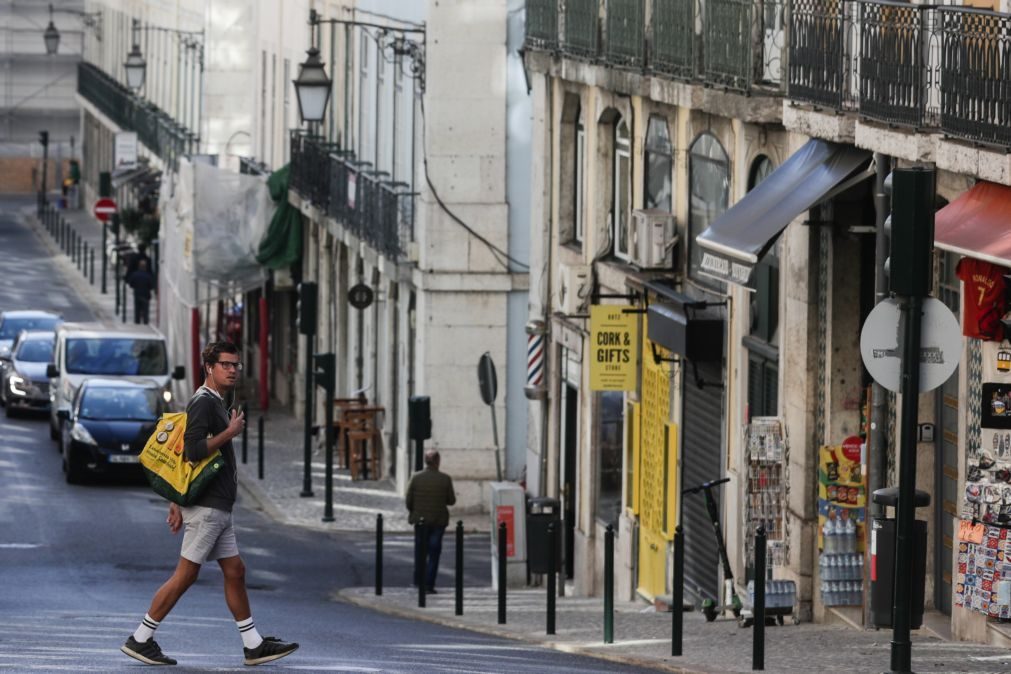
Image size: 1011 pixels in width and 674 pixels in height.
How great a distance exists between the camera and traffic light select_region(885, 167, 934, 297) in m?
11.8

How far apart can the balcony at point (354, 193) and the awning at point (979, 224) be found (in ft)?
61.5

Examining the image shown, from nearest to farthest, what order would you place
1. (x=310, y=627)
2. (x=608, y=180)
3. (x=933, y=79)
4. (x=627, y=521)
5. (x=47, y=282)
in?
(x=933, y=79), (x=310, y=627), (x=627, y=521), (x=608, y=180), (x=47, y=282)

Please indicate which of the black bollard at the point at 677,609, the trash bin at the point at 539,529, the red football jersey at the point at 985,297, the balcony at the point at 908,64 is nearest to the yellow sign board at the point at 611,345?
the trash bin at the point at 539,529

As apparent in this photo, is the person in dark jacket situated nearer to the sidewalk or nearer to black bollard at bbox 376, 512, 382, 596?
the sidewalk

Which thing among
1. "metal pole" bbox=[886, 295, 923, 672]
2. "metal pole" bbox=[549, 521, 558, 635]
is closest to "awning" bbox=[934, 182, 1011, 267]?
"metal pole" bbox=[886, 295, 923, 672]

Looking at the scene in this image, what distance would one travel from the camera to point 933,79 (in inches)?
600

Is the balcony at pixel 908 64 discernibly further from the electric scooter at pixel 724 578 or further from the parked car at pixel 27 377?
the parked car at pixel 27 377

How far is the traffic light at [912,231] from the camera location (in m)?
11.8

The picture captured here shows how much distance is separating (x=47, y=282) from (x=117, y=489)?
30.4 metres

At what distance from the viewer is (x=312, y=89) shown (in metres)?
30.9

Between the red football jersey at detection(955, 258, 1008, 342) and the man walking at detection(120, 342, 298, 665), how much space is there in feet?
15.0

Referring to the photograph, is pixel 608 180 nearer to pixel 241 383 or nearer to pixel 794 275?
pixel 794 275

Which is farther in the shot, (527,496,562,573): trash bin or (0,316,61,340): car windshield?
(0,316,61,340): car windshield

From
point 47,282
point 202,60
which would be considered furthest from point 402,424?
point 47,282
